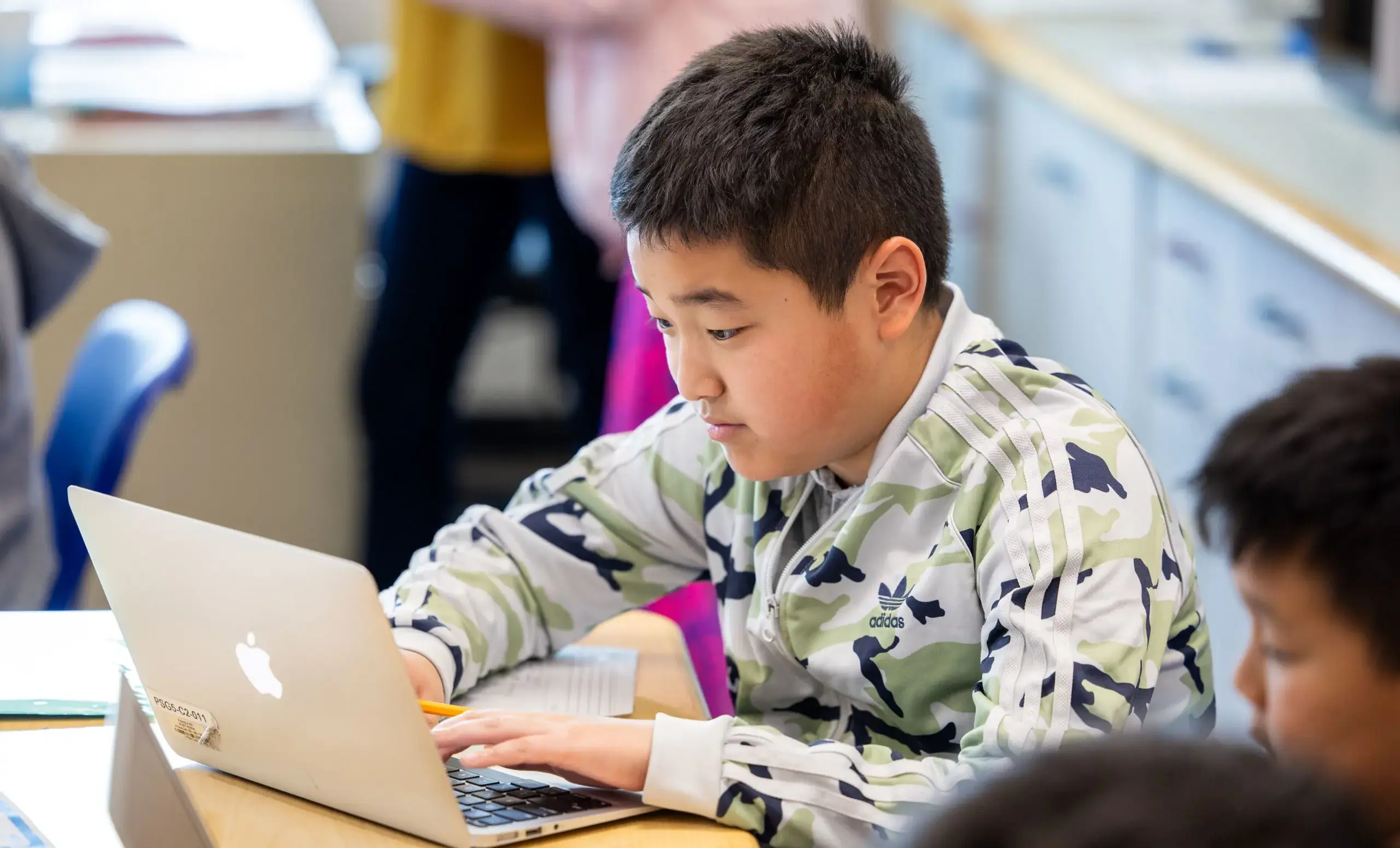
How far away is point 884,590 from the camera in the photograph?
0.98m

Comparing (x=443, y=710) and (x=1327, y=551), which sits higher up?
(x=1327, y=551)

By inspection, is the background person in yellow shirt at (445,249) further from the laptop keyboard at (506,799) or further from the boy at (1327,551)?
the boy at (1327,551)

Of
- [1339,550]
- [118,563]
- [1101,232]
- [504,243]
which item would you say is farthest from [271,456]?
[1339,550]

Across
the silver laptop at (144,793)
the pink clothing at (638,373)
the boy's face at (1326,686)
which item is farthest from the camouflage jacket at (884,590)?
the pink clothing at (638,373)

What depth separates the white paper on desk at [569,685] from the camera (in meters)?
1.01

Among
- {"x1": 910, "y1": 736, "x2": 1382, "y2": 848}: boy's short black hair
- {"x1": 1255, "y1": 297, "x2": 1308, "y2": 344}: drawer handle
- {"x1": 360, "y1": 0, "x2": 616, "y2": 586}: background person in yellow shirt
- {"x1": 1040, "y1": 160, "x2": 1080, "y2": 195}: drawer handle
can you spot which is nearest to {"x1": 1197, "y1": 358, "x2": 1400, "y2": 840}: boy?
{"x1": 910, "y1": 736, "x2": 1382, "y2": 848}: boy's short black hair

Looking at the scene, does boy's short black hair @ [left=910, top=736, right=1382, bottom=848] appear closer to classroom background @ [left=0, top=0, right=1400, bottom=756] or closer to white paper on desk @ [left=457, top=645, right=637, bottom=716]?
white paper on desk @ [left=457, top=645, right=637, bottom=716]

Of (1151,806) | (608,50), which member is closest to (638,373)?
(608,50)

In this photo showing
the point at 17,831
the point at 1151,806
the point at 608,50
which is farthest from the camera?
the point at 608,50

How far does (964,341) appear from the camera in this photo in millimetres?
1020

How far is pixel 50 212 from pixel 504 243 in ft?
2.81

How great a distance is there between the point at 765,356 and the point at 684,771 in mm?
257

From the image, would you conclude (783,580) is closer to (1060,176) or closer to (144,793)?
(144,793)

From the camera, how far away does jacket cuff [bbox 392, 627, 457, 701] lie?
3.31ft
